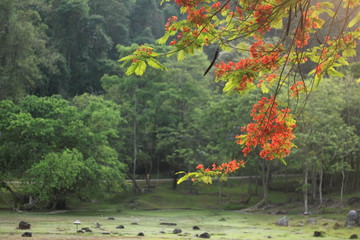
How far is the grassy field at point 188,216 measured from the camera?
21812mm

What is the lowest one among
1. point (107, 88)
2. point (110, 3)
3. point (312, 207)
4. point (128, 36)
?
point (312, 207)

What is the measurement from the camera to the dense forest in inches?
1175

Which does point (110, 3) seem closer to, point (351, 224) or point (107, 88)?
point (107, 88)

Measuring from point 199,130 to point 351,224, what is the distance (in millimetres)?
20320

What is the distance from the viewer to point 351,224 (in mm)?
23859

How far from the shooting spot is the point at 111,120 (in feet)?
113

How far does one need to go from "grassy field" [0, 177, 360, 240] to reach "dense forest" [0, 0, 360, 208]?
214 cm

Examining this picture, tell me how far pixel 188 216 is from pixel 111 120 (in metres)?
9.30

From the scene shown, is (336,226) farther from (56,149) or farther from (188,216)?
(56,149)

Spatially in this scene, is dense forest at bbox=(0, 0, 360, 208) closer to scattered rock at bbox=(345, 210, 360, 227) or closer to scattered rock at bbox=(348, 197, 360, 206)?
scattered rock at bbox=(348, 197, 360, 206)

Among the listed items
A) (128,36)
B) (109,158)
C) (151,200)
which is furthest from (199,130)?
(128,36)

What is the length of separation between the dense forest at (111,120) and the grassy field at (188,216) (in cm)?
214

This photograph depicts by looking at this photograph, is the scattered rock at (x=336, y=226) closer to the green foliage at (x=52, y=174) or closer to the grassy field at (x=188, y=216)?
the grassy field at (x=188, y=216)

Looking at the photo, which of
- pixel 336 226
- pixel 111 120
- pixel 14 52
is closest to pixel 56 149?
pixel 111 120
